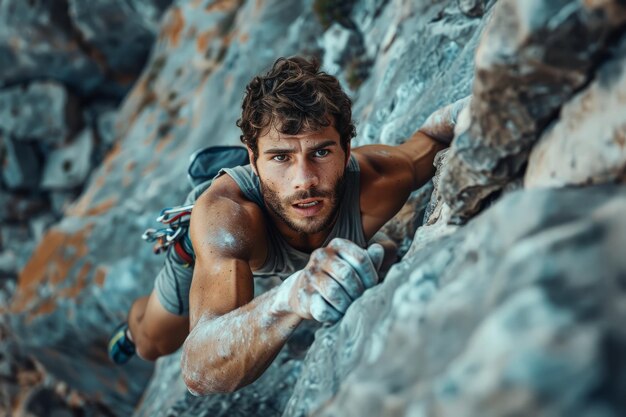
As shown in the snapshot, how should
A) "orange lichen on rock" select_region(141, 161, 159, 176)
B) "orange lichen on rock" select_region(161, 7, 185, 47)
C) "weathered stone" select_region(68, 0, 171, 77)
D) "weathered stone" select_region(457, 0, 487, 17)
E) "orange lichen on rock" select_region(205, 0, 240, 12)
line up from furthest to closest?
"weathered stone" select_region(68, 0, 171, 77) < "orange lichen on rock" select_region(161, 7, 185, 47) < "orange lichen on rock" select_region(205, 0, 240, 12) < "orange lichen on rock" select_region(141, 161, 159, 176) < "weathered stone" select_region(457, 0, 487, 17)

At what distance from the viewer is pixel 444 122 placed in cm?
378

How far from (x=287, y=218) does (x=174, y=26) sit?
677 cm

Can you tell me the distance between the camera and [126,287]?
6.95m

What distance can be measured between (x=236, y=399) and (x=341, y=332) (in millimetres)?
2237

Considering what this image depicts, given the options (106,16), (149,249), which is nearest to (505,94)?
(149,249)

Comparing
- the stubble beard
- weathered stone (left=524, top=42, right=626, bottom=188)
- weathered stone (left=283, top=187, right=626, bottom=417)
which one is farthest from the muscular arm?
weathered stone (left=524, top=42, right=626, bottom=188)

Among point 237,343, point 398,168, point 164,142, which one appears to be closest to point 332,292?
point 237,343

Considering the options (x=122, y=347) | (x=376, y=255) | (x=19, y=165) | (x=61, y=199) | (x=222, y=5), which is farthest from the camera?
(x=61, y=199)

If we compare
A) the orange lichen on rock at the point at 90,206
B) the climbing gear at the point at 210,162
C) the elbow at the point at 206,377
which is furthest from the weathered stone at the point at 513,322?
the orange lichen on rock at the point at 90,206

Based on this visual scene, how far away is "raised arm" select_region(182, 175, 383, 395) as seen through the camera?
7.39ft

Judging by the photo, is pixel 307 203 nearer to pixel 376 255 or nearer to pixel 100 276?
pixel 376 255

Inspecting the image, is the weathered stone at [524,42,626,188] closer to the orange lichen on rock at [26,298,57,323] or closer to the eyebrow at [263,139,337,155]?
the eyebrow at [263,139,337,155]

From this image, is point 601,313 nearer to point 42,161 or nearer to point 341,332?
point 341,332

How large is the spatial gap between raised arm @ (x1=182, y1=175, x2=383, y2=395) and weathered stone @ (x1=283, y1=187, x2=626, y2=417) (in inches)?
13.5
